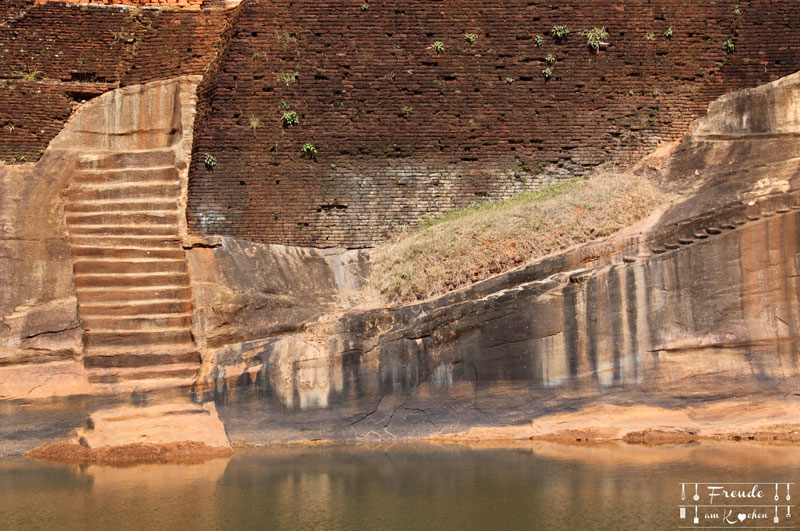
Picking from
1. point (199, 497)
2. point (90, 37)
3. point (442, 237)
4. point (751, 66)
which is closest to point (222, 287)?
point (442, 237)

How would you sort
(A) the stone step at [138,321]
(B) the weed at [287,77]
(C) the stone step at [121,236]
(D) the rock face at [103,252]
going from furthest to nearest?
(B) the weed at [287,77], (C) the stone step at [121,236], (A) the stone step at [138,321], (D) the rock face at [103,252]

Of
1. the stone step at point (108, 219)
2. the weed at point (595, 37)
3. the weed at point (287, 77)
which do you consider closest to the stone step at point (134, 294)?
the stone step at point (108, 219)

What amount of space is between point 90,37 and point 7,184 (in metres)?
3.81

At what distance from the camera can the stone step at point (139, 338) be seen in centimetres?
1227

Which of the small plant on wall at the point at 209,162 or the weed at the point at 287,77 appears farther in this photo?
the weed at the point at 287,77

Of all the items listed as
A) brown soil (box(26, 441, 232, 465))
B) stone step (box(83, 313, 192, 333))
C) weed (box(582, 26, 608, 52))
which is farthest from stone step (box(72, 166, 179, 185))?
weed (box(582, 26, 608, 52))

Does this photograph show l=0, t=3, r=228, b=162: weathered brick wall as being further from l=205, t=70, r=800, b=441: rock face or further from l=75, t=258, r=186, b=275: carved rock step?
l=205, t=70, r=800, b=441: rock face

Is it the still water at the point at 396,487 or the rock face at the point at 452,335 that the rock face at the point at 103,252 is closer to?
the rock face at the point at 452,335

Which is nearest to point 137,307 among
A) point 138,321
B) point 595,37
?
point 138,321

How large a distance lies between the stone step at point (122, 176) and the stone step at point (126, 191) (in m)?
0.12

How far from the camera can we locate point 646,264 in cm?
1173

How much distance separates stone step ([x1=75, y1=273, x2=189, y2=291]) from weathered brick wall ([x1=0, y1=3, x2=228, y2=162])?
3.95m

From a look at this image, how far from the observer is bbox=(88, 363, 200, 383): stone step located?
11922 mm

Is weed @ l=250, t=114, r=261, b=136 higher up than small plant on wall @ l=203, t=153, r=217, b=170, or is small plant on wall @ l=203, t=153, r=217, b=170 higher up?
weed @ l=250, t=114, r=261, b=136
